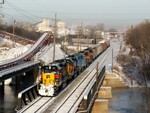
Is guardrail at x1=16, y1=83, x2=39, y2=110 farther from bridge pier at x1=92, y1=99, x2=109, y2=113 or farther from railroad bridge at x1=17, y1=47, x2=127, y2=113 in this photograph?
bridge pier at x1=92, y1=99, x2=109, y2=113

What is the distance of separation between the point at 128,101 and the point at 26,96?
2745 centimetres

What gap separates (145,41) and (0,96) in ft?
144

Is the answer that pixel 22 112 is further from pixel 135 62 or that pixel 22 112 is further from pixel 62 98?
pixel 135 62

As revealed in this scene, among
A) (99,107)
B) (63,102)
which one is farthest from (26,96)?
(99,107)

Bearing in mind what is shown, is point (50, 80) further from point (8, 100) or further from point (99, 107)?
point (8, 100)

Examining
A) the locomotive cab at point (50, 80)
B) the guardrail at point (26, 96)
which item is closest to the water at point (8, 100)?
the guardrail at point (26, 96)

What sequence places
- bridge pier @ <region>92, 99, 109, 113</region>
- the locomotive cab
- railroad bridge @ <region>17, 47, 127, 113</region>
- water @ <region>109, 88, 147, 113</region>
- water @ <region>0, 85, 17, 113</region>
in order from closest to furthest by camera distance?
1. railroad bridge @ <region>17, 47, 127, 113</region>
2. the locomotive cab
3. bridge pier @ <region>92, 99, 109, 113</region>
4. water @ <region>0, 85, 17, 113</region>
5. water @ <region>109, 88, 147, 113</region>

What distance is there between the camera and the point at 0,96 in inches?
2195

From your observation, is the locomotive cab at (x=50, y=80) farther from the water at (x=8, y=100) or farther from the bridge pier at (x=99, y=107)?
the water at (x=8, y=100)

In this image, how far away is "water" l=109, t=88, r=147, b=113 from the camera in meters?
50.6

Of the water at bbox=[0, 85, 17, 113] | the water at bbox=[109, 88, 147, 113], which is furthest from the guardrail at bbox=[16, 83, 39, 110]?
the water at bbox=[109, 88, 147, 113]

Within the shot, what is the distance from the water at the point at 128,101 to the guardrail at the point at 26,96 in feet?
54.6

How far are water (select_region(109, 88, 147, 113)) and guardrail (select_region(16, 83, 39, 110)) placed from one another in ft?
54.6

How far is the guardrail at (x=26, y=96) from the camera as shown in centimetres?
3044
